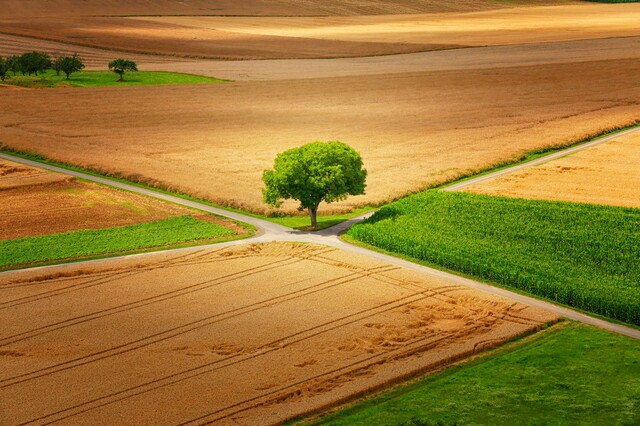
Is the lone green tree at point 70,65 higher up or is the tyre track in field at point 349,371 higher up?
the lone green tree at point 70,65

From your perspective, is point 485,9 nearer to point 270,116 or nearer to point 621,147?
point 270,116

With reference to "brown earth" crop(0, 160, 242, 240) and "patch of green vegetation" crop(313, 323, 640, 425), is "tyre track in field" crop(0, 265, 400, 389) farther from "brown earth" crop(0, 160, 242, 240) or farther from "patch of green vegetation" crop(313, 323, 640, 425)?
"brown earth" crop(0, 160, 242, 240)

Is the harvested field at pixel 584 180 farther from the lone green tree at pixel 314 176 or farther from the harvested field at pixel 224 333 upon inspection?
the harvested field at pixel 224 333

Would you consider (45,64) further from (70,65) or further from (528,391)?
(528,391)

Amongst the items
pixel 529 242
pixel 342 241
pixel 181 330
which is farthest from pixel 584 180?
pixel 181 330

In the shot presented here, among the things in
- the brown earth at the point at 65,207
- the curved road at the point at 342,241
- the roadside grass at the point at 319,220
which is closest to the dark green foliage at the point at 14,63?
the curved road at the point at 342,241

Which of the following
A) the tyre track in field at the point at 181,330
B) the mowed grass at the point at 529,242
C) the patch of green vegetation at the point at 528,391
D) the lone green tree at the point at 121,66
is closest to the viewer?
the patch of green vegetation at the point at 528,391
